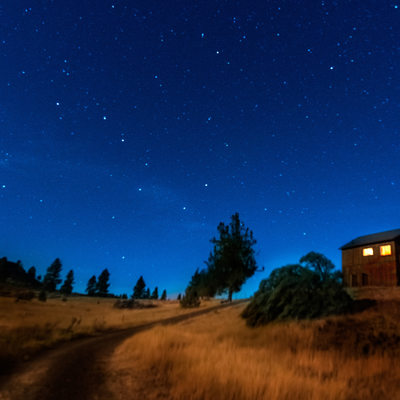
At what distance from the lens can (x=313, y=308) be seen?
15328mm

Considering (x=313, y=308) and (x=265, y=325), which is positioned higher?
(x=313, y=308)

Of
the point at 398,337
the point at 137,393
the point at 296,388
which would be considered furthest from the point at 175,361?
the point at 398,337

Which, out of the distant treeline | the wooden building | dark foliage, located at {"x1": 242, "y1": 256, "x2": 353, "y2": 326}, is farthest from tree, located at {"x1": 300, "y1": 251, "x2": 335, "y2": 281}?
the distant treeline

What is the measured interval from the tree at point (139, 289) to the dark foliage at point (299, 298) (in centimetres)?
7975

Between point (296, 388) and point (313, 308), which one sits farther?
point (313, 308)

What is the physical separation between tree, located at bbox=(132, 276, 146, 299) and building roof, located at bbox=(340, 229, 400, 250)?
72717 millimetres

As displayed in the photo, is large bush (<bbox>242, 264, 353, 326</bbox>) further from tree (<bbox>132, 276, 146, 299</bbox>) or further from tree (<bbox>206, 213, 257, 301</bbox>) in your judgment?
tree (<bbox>132, 276, 146, 299</bbox>)

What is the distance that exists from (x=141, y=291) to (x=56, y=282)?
84.1 ft

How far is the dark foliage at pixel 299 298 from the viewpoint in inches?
604

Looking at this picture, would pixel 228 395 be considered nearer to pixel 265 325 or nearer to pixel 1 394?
pixel 1 394

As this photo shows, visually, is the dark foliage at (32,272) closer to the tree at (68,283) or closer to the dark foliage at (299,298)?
the tree at (68,283)

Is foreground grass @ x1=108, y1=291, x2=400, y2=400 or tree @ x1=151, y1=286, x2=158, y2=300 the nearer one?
foreground grass @ x1=108, y1=291, x2=400, y2=400

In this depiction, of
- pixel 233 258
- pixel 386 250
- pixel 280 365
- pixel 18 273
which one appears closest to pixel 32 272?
pixel 18 273

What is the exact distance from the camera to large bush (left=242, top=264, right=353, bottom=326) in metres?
15.3
